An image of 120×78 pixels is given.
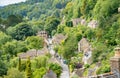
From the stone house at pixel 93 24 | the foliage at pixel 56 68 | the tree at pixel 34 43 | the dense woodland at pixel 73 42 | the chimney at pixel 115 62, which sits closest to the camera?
the chimney at pixel 115 62

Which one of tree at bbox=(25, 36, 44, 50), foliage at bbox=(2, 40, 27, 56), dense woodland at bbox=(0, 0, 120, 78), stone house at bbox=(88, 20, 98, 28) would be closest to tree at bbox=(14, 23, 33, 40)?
Answer: dense woodland at bbox=(0, 0, 120, 78)

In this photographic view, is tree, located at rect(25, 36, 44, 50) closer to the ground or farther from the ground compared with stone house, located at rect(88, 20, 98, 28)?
closer to the ground

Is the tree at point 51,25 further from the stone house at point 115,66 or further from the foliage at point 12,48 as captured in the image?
the stone house at point 115,66

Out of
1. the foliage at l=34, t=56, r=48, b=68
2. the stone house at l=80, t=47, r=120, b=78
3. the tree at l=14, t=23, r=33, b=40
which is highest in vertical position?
the tree at l=14, t=23, r=33, b=40

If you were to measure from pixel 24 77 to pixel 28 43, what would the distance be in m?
27.8

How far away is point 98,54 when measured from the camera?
37188mm

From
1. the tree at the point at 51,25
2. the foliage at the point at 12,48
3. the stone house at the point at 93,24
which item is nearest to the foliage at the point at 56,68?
the stone house at the point at 93,24

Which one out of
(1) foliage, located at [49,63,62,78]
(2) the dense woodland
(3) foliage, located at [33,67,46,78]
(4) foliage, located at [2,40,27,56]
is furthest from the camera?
(4) foliage, located at [2,40,27,56]

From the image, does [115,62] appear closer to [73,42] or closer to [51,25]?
[73,42]

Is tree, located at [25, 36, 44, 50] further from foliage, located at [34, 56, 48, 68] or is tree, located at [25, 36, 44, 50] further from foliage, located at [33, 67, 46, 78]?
foliage, located at [33, 67, 46, 78]

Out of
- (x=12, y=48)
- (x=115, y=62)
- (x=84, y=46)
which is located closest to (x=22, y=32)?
(x=12, y=48)

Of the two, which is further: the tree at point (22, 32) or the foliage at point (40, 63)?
the tree at point (22, 32)

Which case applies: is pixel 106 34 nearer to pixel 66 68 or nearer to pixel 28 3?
pixel 66 68

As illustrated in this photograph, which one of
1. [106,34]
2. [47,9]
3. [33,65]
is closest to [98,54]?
[106,34]
